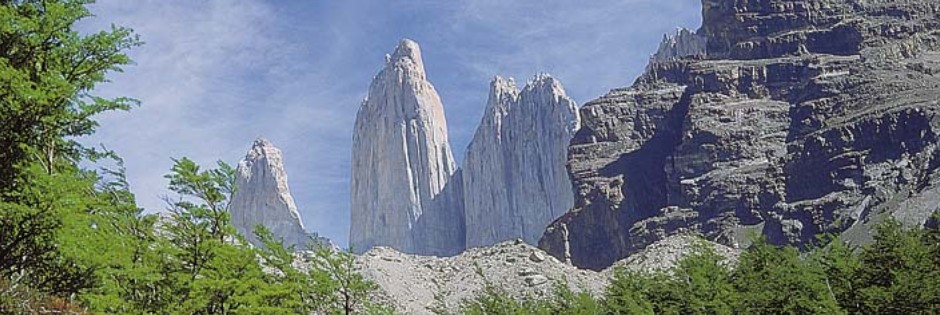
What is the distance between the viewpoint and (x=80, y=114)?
19.0 meters

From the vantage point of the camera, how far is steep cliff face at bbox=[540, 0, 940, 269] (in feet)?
404

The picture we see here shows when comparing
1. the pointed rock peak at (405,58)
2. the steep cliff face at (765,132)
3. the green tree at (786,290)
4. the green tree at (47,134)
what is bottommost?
the green tree at (786,290)

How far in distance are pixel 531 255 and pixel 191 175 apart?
71659 mm

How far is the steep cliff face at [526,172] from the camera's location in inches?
7598

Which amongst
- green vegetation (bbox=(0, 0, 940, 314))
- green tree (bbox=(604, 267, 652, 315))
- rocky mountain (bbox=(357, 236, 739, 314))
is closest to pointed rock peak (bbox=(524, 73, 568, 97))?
rocky mountain (bbox=(357, 236, 739, 314))

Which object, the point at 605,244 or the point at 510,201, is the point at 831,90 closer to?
the point at 605,244

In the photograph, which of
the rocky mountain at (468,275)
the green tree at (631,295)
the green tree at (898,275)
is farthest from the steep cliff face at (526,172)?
the green tree at (898,275)

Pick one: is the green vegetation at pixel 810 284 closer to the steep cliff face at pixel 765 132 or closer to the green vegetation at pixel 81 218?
the green vegetation at pixel 81 218

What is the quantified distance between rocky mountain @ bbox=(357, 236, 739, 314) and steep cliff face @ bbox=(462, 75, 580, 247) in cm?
9553

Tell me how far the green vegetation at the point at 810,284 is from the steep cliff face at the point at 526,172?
472 ft

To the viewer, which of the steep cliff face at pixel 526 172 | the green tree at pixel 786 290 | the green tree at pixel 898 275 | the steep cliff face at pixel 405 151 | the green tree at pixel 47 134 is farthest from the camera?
the steep cliff face at pixel 405 151

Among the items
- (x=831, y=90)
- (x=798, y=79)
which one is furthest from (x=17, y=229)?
(x=798, y=79)

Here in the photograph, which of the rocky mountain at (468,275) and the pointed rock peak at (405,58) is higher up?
the pointed rock peak at (405,58)

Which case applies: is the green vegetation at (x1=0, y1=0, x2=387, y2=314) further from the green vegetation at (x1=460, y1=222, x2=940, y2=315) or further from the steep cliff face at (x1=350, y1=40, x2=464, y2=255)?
the steep cliff face at (x1=350, y1=40, x2=464, y2=255)
